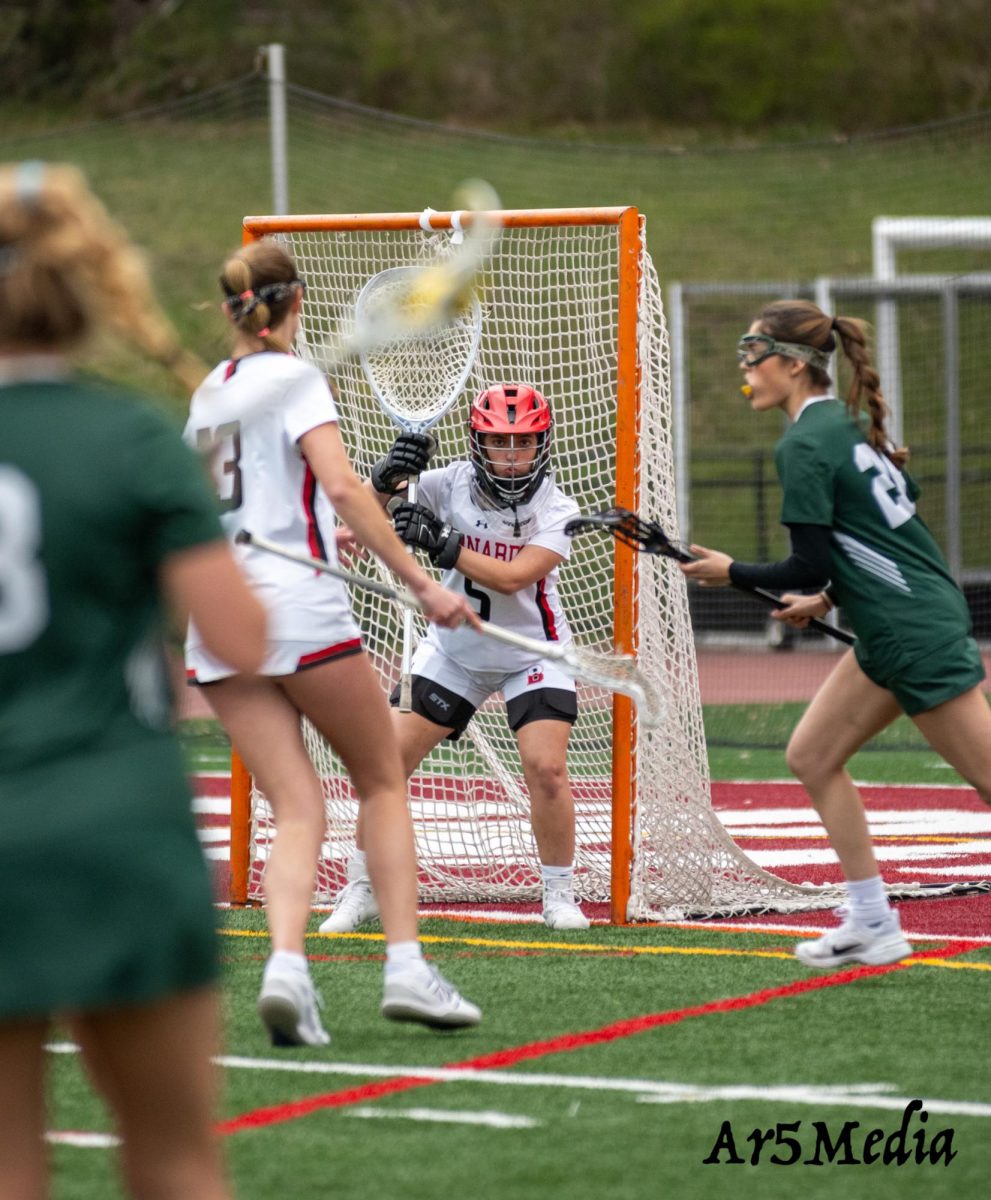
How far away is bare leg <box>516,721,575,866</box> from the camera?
6762mm

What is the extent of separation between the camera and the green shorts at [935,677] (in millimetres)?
5562

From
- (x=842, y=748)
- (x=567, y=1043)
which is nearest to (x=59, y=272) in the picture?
(x=567, y=1043)

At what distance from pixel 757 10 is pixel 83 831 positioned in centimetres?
3632

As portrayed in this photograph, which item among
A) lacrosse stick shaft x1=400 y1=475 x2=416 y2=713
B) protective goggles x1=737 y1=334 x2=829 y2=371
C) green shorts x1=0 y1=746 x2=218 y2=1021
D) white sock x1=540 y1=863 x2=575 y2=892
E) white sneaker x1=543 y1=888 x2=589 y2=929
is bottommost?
white sneaker x1=543 y1=888 x2=589 y2=929

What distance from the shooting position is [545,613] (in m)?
6.93

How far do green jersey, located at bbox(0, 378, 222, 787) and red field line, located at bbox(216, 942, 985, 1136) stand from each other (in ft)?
5.90

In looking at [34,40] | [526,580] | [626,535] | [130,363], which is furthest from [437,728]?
[34,40]

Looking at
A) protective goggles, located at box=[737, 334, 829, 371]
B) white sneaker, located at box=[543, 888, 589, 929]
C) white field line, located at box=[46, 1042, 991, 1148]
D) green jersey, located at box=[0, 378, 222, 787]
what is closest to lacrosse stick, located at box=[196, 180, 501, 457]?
protective goggles, located at box=[737, 334, 829, 371]

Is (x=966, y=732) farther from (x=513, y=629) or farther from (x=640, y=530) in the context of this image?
(x=513, y=629)

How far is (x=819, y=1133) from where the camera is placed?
4.25 metres

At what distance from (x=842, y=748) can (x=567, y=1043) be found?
48.3 inches

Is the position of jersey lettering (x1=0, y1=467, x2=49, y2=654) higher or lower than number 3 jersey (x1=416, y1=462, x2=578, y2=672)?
higher

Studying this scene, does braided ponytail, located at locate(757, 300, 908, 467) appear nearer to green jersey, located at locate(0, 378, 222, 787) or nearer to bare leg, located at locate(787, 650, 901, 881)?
bare leg, located at locate(787, 650, 901, 881)

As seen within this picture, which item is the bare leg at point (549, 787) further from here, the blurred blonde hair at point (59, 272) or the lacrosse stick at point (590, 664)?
the blurred blonde hair at point (59, 272)
